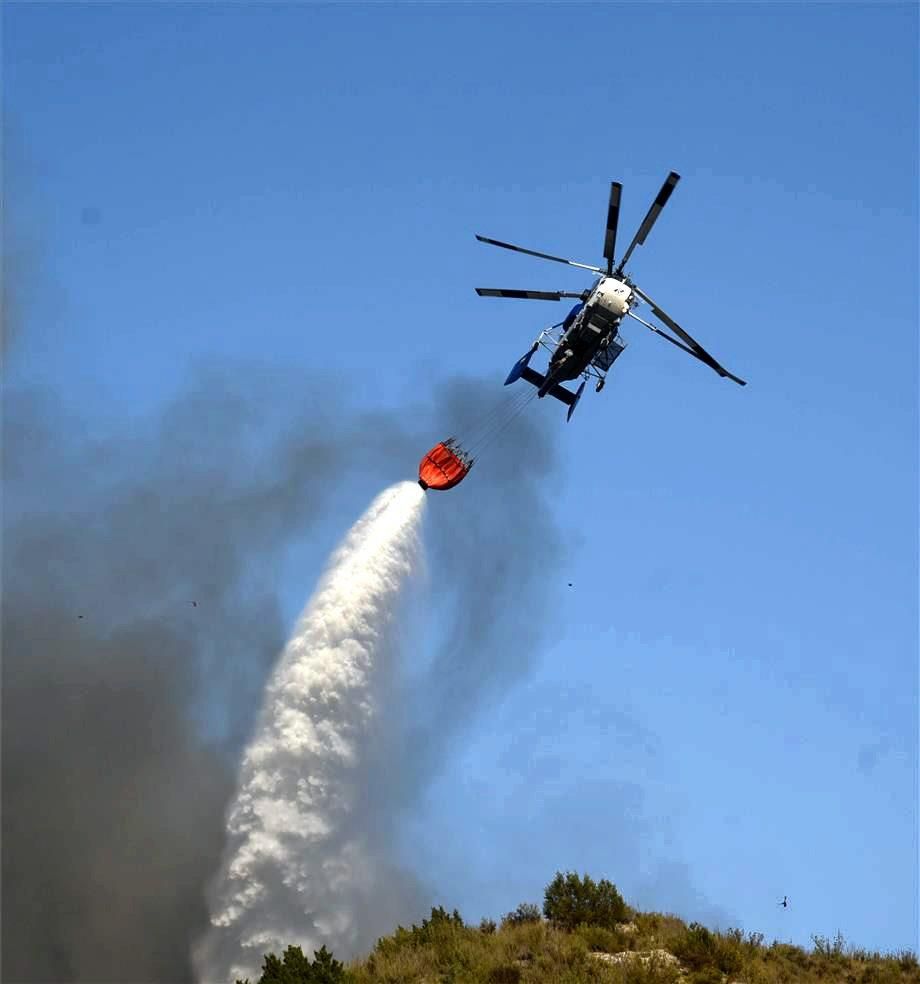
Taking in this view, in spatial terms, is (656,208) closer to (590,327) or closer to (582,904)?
(590,327)

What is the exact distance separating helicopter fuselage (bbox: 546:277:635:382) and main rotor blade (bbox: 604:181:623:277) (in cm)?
83

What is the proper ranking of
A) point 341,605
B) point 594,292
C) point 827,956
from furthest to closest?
1. point 341,605
2. point 594,292
3. point 827,956

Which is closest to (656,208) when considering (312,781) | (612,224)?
(612,224)

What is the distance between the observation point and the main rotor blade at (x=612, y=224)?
188 feet

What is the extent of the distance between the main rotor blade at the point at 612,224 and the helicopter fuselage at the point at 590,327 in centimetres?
83

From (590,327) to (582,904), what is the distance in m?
18.9

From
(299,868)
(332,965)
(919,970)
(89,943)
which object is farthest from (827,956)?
(89,943)

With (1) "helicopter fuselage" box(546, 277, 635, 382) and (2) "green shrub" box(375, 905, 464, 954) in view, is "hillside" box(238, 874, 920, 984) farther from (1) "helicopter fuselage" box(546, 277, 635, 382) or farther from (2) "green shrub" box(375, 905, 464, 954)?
(1) "helicopter fuselage" box(546, 277, 635, 382)

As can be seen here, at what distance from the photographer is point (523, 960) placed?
47.0 metres

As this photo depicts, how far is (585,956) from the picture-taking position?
152 feet

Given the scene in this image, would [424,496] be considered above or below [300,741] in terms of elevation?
above

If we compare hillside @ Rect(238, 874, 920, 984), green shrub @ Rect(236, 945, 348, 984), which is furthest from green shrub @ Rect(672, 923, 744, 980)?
green shrub @ Rect(236, 945, 348, 984)

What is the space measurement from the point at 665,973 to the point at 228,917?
61.7 feet

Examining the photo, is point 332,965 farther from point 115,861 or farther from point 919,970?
point 115,861
